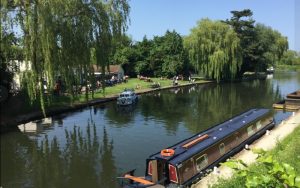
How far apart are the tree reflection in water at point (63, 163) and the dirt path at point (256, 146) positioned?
4175 millimetres

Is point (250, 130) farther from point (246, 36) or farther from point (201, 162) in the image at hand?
point (246, 36)

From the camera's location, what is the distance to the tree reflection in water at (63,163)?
632 inches

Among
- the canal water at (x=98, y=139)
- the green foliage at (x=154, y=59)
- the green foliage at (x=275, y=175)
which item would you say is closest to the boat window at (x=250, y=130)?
the canal water at (x=98, y=139)

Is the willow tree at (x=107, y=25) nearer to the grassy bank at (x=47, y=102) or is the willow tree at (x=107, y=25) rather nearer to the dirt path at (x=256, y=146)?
the grassy bank at (x=47, y=102)

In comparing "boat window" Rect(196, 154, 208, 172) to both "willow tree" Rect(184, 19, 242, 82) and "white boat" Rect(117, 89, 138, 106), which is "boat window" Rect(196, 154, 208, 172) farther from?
"willow tree" Rect(184, 19, 242, 82)

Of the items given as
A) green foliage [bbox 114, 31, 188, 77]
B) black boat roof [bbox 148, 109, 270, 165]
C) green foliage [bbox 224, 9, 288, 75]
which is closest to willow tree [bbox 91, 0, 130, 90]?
black boat roof [bbox 148, 109, 270, 165]

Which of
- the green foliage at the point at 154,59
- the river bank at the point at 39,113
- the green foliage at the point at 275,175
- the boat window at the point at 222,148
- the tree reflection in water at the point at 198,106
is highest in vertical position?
the green foliage at the point at 154,59

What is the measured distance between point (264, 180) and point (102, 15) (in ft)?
85.8

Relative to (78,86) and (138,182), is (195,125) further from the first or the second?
(138,182)

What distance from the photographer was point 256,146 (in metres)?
19.4

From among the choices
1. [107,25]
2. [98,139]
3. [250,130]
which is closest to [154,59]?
[107,25]

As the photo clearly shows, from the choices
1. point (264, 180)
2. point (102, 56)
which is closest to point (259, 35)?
point (102, 56)

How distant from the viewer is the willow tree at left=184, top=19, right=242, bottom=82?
64.9 m

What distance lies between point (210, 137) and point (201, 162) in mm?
2437
